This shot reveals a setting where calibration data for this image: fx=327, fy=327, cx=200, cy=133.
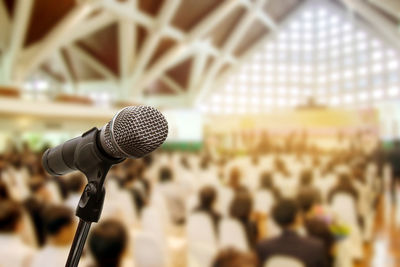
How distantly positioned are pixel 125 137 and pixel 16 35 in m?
17.5

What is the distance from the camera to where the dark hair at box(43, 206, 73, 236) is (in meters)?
2.28

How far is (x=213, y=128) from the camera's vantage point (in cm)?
1495

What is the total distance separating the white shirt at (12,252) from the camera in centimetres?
240

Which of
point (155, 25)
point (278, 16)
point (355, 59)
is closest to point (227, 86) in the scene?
point (278, 16)

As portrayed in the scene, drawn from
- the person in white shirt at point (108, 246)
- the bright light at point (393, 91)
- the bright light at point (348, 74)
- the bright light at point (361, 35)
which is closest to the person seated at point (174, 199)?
the person in white shirt at point (108, 246)

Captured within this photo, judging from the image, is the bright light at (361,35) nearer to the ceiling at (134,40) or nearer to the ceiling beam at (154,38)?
the ceiling at (134,40)

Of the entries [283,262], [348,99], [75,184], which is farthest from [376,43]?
[283,262]

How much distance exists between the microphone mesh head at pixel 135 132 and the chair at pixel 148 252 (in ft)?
7.79

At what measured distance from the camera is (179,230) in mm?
5543

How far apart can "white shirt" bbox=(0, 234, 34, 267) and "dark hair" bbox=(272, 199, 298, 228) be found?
1980 mm

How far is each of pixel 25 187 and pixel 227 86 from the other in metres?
28.5

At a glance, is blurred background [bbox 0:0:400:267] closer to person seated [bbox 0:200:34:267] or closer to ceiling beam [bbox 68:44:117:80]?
person seated [bbox 0:200:34:267]

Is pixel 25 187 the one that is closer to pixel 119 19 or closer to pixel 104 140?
pixel 104 140

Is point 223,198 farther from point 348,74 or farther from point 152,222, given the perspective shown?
point 348,74
